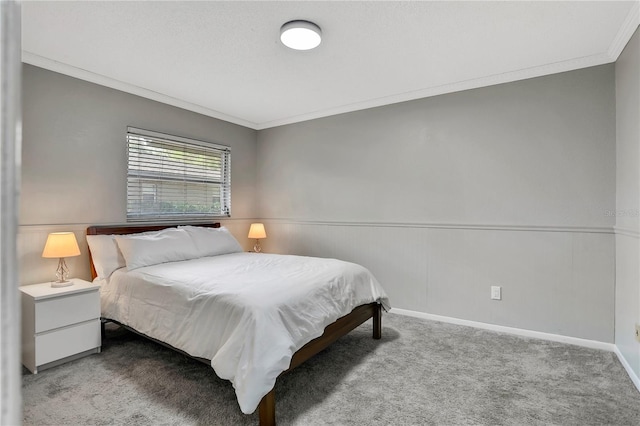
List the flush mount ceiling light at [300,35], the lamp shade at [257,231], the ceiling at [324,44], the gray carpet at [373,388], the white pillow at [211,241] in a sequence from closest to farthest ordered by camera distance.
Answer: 1. the gray carpet at [373,388]
2. the ceiling at [324,44]
3. the flush mount ceiling light at [300,35]
4. the white pillow at [211,241]
5. the lamp shade at [257,231]

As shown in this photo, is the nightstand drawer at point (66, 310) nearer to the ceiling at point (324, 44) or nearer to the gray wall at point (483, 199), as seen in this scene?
the ceiling at point (324, 44)

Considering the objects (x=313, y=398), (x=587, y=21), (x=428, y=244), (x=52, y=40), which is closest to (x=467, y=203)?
(x=428, y=244)

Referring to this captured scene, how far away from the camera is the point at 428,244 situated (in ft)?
11.6

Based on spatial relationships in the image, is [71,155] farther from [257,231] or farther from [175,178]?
[257,231]

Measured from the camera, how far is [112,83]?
324 centimetres

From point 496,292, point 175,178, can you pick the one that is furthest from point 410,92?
point 175,178

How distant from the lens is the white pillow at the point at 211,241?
138 inches

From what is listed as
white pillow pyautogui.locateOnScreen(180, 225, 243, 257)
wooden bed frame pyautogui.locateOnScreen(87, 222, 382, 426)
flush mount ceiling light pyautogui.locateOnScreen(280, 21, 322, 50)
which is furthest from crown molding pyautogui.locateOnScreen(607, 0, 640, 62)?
white pillow pyautogui.locateOnScreen(180, 225, 243, 257)

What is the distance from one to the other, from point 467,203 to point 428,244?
0.57 meters

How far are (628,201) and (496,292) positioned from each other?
1252 millimetres

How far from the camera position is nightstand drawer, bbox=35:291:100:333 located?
7.79ft

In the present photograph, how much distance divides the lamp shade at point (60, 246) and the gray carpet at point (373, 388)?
826 millimetres

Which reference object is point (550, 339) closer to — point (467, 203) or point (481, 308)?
point (481, 308)

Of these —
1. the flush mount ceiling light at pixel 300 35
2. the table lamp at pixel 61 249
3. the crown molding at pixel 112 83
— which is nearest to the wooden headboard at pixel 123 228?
the table lamp at pixel 61 249
